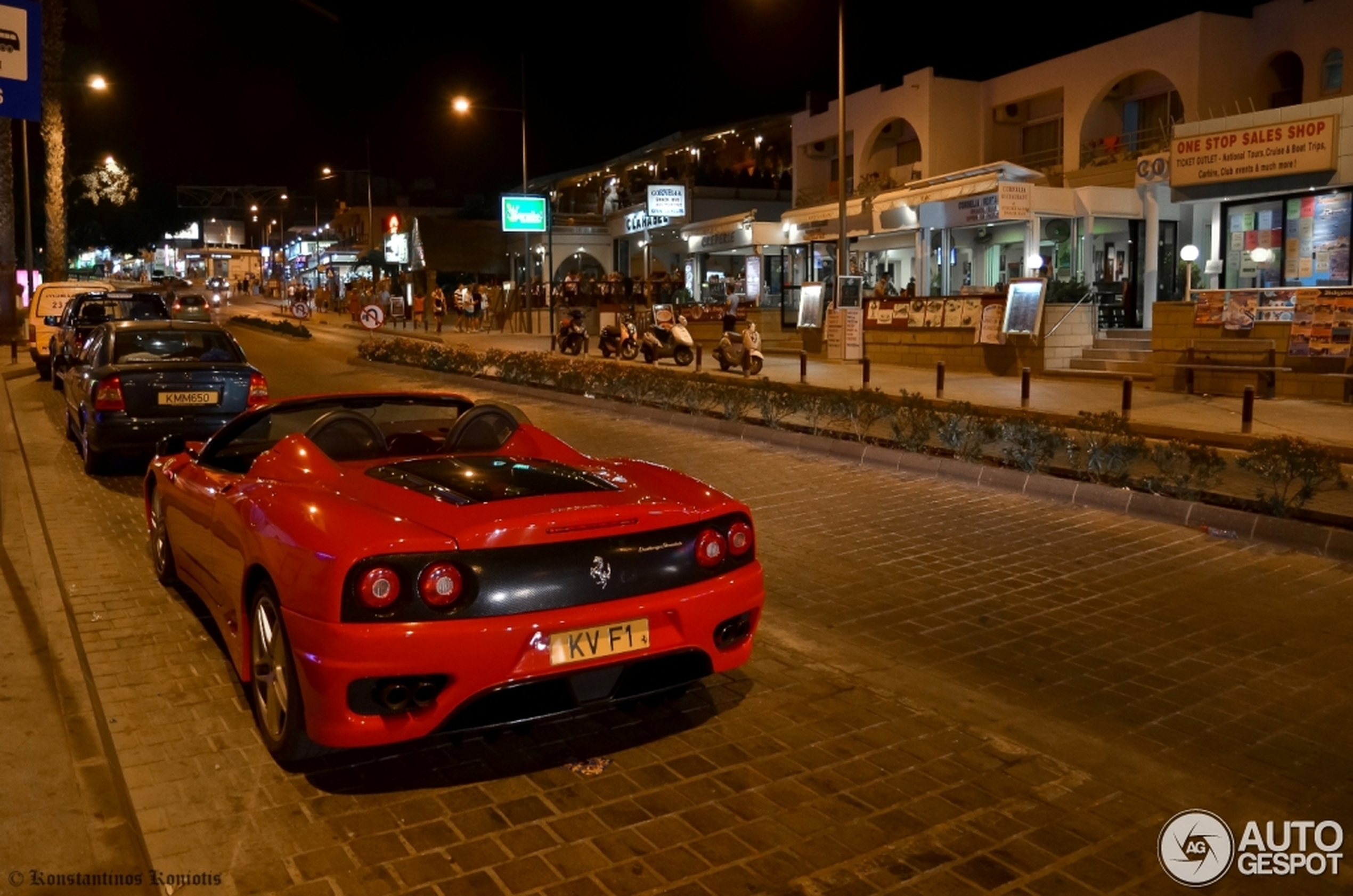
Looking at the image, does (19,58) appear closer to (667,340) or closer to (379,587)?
(379,587)

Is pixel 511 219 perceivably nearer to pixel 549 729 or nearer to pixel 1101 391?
pixel 1101 391

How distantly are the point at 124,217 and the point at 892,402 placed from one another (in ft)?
153

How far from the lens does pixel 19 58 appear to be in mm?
7949

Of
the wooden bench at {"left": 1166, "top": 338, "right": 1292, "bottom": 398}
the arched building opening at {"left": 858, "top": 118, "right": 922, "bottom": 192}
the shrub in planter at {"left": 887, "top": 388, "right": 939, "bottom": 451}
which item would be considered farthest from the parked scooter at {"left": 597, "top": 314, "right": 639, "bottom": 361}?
the shrub in planter at {"left": 887, "top": 388, "right": 939, "bottom": 451}

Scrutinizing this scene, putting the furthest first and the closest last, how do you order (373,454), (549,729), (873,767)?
(373,454)
(549,729)
(873,767)

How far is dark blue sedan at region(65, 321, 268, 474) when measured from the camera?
10750mm

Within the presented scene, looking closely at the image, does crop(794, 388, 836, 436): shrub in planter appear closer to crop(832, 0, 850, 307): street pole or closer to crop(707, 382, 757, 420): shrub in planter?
crop(707, 382, 757, 420): shrub in planter

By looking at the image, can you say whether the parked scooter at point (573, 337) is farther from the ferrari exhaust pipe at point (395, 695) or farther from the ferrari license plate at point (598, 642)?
the ferrari exhaust pipe at point (395, 695)

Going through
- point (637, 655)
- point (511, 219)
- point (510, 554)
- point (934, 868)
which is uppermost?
point (511, 219)

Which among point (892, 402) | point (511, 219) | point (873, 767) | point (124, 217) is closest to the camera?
point (873, 767)

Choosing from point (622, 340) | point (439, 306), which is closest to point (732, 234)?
point (622, 340)

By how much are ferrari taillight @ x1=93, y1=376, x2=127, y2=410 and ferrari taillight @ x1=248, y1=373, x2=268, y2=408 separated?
1158 millimetres

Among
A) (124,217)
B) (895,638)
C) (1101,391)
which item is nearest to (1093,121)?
(1101,391)

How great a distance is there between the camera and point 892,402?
13.3 meters
